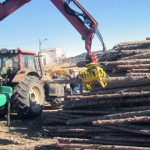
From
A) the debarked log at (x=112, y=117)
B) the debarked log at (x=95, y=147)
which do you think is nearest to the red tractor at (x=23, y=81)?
the debarked log at (x=112, y=117)

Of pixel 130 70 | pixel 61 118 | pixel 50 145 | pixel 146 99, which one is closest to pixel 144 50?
pixel 130 70

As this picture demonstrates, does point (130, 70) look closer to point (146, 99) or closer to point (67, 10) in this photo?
point (146, 99)

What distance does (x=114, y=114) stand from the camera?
8891mm

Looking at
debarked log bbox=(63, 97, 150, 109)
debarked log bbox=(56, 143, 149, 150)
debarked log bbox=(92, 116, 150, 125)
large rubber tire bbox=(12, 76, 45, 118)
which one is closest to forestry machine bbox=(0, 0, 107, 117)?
large rubber tire bbox=(12, 76, 45, 118)

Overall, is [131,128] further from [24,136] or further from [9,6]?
[9,6]

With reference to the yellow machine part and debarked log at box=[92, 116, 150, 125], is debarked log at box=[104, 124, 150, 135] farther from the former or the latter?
the yellow machine part

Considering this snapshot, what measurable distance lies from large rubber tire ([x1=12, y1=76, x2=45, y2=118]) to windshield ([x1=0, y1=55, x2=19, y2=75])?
0.91 m

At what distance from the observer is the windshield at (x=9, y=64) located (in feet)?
45.3

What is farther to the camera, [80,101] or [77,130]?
[80,101]

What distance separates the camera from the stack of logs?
8516 mm

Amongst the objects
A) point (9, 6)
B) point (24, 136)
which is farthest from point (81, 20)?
point (24, 136)

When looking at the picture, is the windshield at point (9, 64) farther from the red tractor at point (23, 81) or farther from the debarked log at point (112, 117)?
the debarked log at point (112, 117)

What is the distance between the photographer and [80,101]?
10141 millimetres

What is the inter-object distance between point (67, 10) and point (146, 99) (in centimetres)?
429
